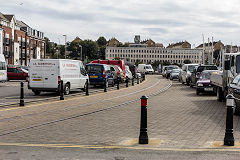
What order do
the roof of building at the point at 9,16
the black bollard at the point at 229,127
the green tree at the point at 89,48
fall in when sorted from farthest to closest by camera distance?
the green tree at the point at 89,48
the roof of building at the point at 9,16
the black bollard at the point at 229,127

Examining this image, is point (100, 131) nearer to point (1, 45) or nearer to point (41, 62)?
point (41, 62)

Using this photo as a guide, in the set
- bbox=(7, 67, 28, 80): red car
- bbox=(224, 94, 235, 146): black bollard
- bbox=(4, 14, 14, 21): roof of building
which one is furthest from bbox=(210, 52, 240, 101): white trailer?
bbox=(4, 14, 14, 21): roof of building

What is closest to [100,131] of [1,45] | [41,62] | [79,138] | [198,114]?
[79,138]

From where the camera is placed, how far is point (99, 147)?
7.29 meters

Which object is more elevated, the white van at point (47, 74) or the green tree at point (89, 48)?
the green tree at point (89, 48)

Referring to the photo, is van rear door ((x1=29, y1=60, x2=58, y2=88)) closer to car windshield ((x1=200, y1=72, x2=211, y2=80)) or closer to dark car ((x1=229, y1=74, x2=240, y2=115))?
car windshield ((x1=200, y1=72, x2=211, y2=80))

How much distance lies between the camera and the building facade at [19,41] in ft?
271

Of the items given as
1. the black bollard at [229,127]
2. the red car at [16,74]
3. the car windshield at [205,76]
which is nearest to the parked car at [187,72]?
the car windshield at [205,76]

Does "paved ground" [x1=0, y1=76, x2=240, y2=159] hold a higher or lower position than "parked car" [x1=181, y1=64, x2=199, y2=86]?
lower

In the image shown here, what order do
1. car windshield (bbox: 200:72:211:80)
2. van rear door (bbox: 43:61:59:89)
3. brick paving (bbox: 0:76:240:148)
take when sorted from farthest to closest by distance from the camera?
car windshield (bbox: 200:72:211:80) → van rear door (bbox: 43:61:59:89) → brick paving (bbox: 0:76:240:148)

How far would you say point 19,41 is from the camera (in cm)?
9344

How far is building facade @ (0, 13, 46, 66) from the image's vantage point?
271 ft

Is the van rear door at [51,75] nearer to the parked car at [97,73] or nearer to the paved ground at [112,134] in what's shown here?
the paved ground at [112,134]

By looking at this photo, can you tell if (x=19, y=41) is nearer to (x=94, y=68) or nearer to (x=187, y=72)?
(x=187, y=72)
